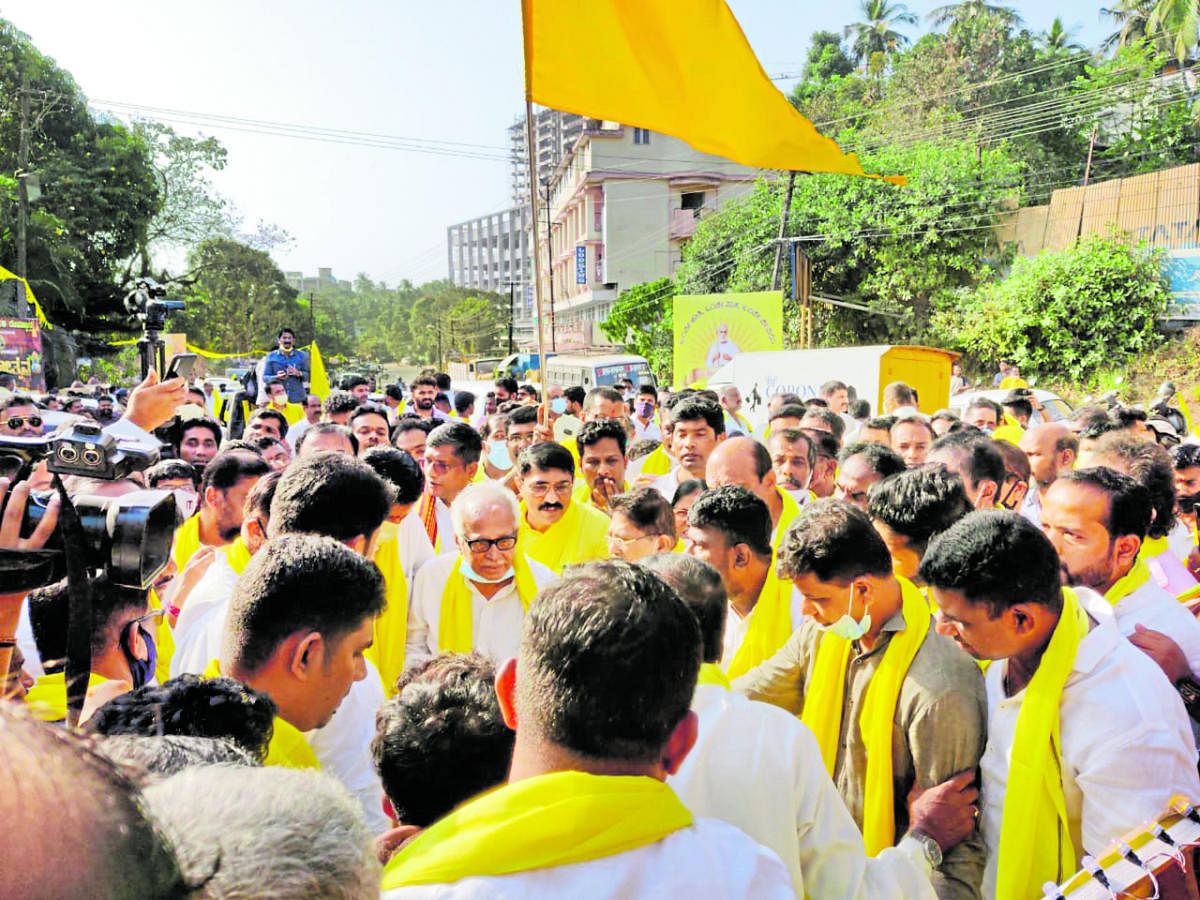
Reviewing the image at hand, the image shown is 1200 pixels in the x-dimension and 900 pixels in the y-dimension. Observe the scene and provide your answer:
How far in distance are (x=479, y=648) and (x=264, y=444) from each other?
9.29ft

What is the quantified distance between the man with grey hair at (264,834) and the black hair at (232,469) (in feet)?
9.75

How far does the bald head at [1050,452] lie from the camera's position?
15.9 ft

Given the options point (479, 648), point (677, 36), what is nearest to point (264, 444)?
point (479, 648)

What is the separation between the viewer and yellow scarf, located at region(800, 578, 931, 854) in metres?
2.21

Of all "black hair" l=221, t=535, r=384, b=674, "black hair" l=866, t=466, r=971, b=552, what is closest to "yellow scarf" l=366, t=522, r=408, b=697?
"black hair" l=221, t=535, r=384, b=674

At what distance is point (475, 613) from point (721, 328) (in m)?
12.3

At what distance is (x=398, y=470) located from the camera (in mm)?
3895

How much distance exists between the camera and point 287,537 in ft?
6.79

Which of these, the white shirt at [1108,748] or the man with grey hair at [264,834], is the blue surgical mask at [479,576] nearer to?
the white shirt at [1108,748]

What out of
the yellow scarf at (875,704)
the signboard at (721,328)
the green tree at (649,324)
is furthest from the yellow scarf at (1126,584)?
the green tree at (649,324)

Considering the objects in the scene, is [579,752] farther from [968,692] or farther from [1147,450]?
[1147,450]

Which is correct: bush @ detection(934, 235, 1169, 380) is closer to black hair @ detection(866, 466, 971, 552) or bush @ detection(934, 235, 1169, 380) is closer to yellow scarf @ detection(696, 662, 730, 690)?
black hair @ detection(866, 466, 971, 552)

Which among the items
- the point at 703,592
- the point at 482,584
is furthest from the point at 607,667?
the point at 482,584

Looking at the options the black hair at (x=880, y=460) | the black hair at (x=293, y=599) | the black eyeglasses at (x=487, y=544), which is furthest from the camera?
the black hair at (x=880, y=460)
